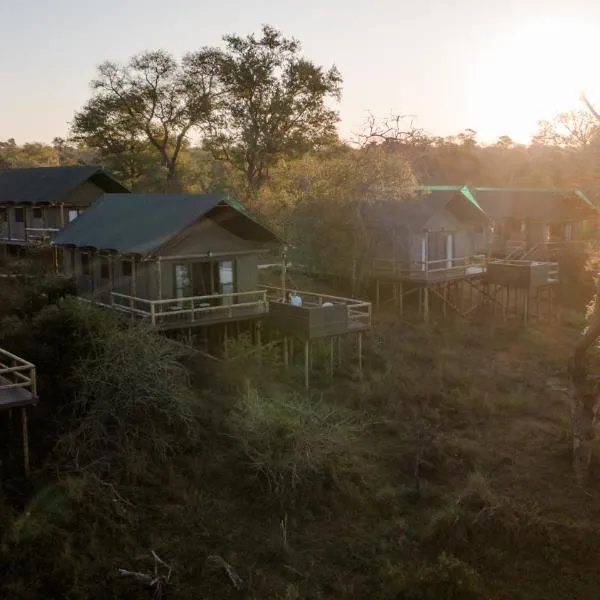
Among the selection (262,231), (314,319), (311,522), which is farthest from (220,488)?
(262,231)

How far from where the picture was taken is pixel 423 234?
36250 millimetres

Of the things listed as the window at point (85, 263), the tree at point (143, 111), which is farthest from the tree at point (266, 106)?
the window at point (85, 263)

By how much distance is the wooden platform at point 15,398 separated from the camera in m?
16.4

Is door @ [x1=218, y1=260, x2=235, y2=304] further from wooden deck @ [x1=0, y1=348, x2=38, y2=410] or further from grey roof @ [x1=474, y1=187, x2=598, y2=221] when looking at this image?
grey roof @ [x1=474, y1=187, x2=598, y2=221]

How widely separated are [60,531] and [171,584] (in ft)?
9.05

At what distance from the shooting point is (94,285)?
27.9 meters

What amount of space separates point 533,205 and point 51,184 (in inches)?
1230

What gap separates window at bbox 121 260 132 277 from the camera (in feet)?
85.6

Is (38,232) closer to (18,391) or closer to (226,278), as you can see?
(226,278)

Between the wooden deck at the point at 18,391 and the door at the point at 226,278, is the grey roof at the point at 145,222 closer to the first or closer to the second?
the door at the point at 226,278

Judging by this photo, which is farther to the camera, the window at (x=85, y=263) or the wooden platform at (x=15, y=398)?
the window at (x=85, y=263)

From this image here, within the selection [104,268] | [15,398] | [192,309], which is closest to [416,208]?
[192,309]

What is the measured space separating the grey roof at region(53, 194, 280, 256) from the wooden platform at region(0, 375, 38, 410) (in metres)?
7.68

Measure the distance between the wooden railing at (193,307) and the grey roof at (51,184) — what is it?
13200 mm
